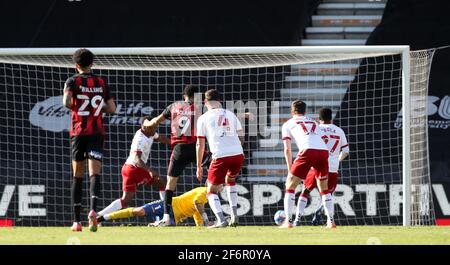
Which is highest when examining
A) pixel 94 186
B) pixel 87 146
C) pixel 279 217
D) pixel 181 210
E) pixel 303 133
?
pixel 303 133

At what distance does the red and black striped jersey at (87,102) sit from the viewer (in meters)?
12.1

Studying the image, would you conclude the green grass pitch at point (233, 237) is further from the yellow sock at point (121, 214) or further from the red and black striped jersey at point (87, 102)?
the yellow sock at point (121, 214)

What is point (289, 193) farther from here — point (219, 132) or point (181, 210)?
point (181, 210)

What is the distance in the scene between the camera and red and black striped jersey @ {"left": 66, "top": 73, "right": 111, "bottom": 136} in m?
12.1

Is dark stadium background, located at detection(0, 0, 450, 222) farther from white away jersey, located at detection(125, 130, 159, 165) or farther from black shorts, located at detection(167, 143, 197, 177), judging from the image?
black shorts, located at detection(167, 143, 197, 177)

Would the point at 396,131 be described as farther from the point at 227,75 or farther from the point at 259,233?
the point at 259,233

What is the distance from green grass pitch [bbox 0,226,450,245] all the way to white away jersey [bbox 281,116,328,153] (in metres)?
1.06

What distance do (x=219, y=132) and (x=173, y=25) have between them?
4429 millimetres

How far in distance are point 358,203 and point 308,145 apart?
380 centimetres

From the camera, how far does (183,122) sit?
14469 mm

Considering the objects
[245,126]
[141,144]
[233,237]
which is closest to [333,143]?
[141,144]
